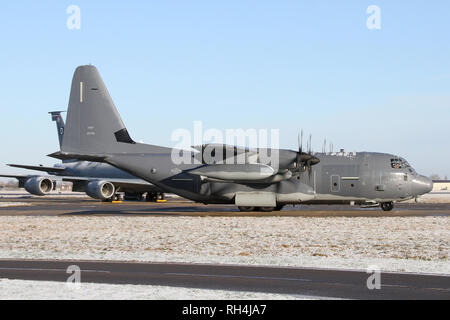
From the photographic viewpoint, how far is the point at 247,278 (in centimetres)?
1385

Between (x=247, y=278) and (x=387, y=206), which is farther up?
(x=247, y=278)

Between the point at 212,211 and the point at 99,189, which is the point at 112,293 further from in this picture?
the point at 99,189

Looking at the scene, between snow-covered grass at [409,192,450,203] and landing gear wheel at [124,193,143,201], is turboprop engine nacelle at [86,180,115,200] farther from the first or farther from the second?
snow-covered grass at [409,192,450,203]

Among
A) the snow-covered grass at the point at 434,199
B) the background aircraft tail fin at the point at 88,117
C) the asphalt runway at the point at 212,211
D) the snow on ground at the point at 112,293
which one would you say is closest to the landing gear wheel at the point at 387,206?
the asphalt runway at the point at 212,211

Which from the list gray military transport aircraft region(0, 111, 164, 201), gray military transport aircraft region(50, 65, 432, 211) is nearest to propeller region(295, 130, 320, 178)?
gray military transport aircraft region(50, 65, 432, 211)

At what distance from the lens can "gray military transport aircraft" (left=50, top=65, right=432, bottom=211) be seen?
126 feet

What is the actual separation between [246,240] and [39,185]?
3920 cm

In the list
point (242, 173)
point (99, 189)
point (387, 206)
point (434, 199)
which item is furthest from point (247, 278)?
point (434, 199)

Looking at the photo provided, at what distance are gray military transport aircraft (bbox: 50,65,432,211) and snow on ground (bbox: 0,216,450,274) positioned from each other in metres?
4.47

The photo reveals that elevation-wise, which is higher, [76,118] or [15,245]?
[76,118]

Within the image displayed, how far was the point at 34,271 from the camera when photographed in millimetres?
15211
